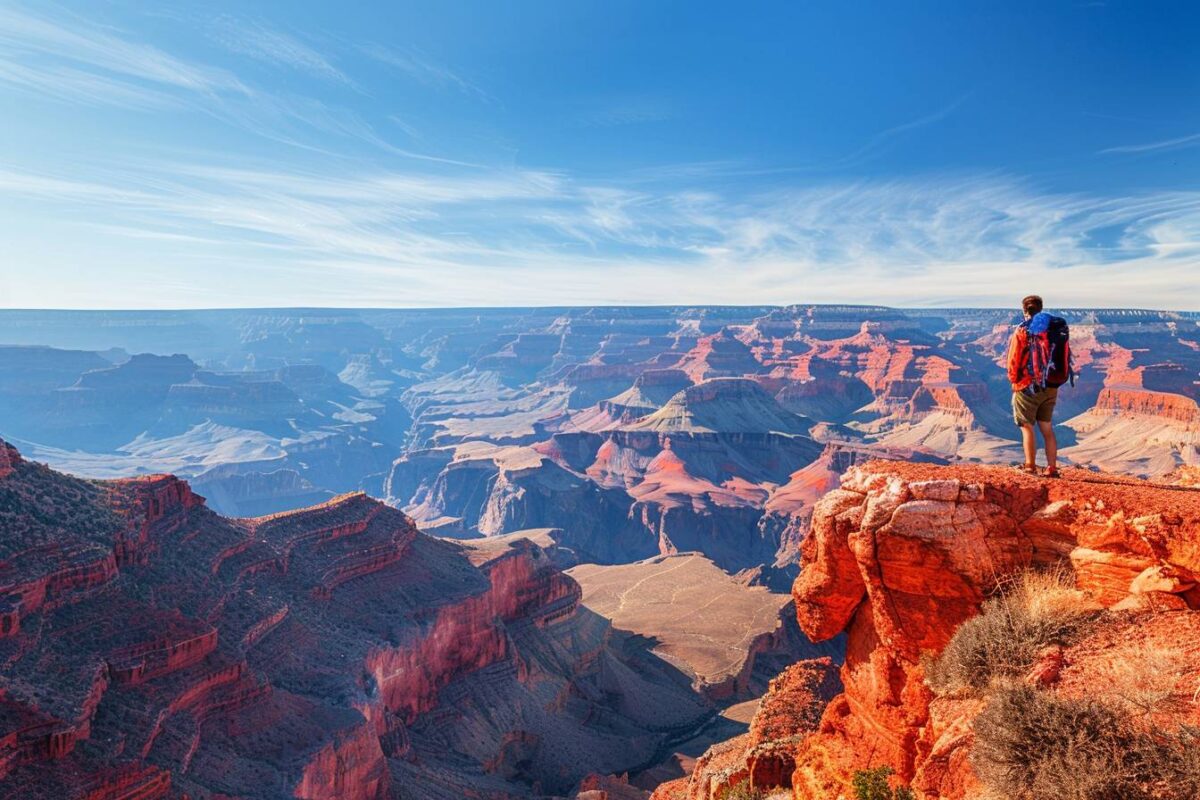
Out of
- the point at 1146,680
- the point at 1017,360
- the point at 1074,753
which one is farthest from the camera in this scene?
the point at 1017,360

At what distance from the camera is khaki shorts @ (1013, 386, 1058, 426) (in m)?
14.3

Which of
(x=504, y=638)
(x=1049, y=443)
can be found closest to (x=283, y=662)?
(x=504, y=638)

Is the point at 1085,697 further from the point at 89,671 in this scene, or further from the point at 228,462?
the point at 228,462

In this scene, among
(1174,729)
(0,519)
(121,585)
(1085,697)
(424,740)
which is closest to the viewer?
(1174,729)

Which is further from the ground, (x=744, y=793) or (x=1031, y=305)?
(x=1031, y=305)

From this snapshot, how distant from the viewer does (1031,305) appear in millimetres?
14602

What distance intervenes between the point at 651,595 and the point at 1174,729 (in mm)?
73122

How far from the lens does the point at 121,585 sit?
102ft

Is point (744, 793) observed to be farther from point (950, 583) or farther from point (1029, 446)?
point (1029, 446)

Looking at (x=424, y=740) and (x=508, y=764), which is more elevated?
(x=424, y=740)

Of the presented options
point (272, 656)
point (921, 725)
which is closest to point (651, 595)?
point (272, 656)

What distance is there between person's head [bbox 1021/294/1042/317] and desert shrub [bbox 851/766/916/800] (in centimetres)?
928

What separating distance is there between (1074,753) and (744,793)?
1290cm

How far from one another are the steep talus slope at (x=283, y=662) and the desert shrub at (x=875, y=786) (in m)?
23.1
